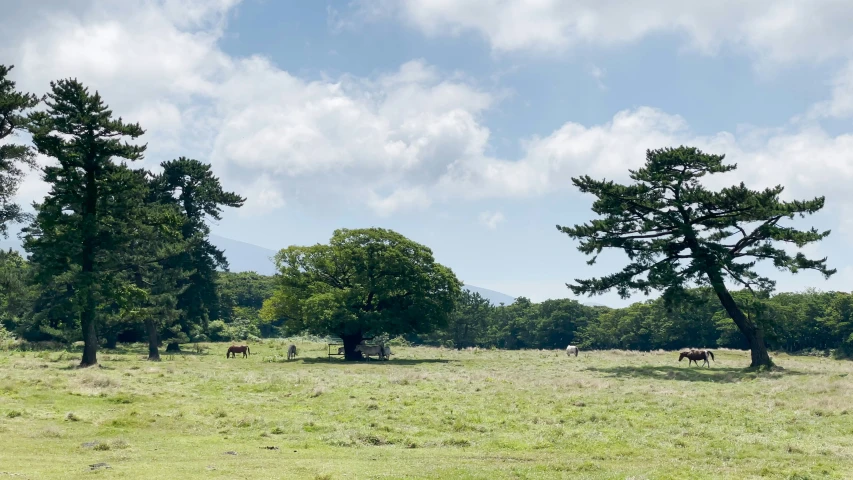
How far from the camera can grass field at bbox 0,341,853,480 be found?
47.3ft

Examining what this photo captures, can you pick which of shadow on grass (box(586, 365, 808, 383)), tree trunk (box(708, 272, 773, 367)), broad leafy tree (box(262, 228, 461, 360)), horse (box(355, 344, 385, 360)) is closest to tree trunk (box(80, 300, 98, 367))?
broad leafy tree (box(262, 228, 461, 360))

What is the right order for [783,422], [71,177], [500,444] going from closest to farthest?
[500,444], [783,422], [71,177]

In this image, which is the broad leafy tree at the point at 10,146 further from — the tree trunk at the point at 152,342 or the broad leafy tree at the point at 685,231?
the broad leafy tree at the point at 685,231

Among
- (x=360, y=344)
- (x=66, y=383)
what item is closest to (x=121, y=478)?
(x=66, y=383)

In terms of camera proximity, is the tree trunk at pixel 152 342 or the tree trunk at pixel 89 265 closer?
the tree trunk at pixel 89 265

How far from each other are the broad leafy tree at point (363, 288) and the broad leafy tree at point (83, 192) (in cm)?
1845

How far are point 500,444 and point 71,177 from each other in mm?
33228

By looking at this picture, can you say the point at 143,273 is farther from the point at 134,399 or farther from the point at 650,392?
the point at 650,392

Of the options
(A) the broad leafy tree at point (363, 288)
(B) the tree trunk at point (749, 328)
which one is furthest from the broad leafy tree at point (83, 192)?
(B) the tree trunk at point (749, 328)

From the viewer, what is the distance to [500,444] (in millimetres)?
17891

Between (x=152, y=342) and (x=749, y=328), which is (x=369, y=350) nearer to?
(x=152, y=342)

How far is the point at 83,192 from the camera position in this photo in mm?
40031

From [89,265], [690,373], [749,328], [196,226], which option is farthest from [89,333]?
[749,328]

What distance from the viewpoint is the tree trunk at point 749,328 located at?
146 feet
